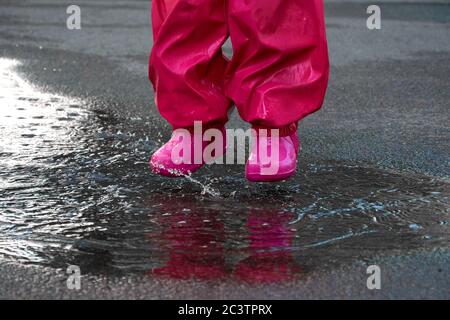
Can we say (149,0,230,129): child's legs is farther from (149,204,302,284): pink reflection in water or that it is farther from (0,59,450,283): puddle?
(149,204,302,284): pink reflection in water

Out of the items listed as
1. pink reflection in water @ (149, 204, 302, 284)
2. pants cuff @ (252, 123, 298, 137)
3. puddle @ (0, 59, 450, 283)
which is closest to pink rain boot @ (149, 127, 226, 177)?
puddle @ (0, 59, 450, 283)

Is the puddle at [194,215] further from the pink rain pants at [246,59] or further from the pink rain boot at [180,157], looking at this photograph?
the pink rain pants at [246,59]

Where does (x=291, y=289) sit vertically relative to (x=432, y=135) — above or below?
below

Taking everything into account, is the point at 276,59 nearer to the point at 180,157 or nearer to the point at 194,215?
the point at 180,157

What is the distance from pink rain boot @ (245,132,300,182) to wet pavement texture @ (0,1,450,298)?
6 cm

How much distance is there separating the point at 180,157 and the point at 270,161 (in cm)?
33

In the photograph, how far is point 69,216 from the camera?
3.22 m

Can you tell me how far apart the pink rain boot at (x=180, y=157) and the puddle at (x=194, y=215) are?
0.14 feet

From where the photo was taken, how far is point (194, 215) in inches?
129

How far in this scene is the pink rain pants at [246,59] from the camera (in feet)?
11.4

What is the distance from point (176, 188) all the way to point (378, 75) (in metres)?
2.55

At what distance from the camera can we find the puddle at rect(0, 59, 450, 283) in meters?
2.87
